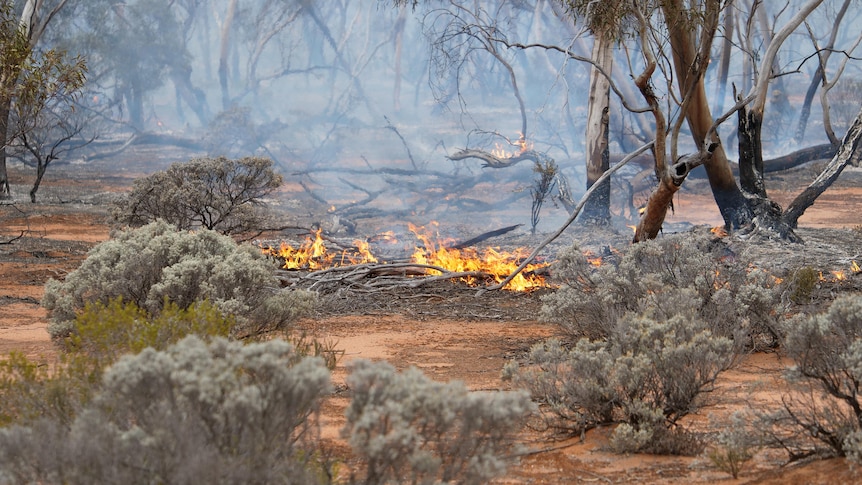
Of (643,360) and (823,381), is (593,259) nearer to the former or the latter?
(643,360)

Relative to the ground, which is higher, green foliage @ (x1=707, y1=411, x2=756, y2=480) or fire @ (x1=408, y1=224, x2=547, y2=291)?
fire @ (x1=408, y1=224, x2=547, y2=291)

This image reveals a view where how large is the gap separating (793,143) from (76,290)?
31.4 meters

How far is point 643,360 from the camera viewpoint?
A: 187 inches

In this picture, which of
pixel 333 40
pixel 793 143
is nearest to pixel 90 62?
pixel 333 40

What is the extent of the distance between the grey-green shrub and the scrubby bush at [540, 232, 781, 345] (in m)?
3.88

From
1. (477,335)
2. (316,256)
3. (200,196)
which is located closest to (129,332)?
(477,335)

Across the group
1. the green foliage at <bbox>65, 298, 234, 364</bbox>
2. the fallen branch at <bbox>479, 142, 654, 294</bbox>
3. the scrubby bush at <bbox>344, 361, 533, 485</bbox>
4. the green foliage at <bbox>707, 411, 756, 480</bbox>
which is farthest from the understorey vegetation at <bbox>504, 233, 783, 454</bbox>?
the fallen branch at <bbox>479, 142, 654, 294</bbox>

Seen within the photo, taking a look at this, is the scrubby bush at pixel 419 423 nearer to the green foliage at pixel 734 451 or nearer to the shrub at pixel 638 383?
the green foliage at pixel 734 451

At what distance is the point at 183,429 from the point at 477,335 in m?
6.11

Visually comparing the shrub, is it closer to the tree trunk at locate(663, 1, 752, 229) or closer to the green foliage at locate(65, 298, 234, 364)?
the green foliage at locate(65, 298, 234, 364)

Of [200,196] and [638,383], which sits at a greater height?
[200,196]

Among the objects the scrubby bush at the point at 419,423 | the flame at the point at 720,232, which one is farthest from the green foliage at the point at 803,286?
the scrubby bush at the point at 419,423

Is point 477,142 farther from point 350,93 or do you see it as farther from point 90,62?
point 90,62

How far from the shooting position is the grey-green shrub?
2896 mm
